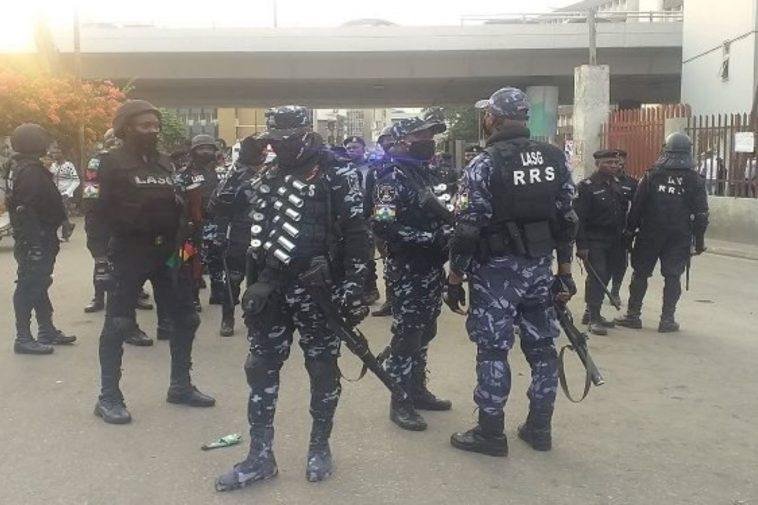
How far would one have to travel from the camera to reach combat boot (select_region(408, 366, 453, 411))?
16.0ft

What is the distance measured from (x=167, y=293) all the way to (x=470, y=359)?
2530 mm

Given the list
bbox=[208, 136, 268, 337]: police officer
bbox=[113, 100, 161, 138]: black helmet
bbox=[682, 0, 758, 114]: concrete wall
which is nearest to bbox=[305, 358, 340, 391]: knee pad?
bbox=[208, 136, 268, 337]: police officer

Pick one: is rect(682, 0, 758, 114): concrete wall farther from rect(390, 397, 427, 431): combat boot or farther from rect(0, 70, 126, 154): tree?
rect(390, 397, 427, 431): combat boot

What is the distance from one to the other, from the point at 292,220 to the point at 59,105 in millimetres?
17982

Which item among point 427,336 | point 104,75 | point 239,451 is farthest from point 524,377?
point 104,75

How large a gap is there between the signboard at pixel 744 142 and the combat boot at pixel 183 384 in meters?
11.1

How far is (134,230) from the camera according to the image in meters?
4.60

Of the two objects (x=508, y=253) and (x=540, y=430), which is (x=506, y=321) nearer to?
(x=508, y=253)

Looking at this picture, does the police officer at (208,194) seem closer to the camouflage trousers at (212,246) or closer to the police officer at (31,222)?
the camouflage trousers at (212,246)

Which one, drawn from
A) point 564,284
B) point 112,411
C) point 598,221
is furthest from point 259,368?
point 598,221

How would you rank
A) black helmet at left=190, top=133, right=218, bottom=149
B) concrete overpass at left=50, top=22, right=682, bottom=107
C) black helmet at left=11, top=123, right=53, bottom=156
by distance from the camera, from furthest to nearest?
concrete overpass at left=50, top=22, right=682, bottom=107 < black helmet at left=190, top=133, right=218, bottom=149 < black helmet at left=11, top=123, right=53, bottom=156

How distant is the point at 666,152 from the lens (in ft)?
23.8

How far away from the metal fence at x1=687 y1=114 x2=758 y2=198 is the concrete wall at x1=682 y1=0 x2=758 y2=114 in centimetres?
774

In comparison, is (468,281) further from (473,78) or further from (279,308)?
(473,78)
